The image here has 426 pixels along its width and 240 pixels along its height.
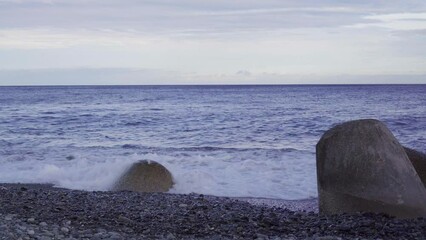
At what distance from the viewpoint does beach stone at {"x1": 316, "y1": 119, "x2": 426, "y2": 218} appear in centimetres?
1026

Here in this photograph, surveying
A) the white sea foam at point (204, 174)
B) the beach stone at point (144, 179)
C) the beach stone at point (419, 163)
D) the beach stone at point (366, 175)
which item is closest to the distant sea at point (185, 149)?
the white sea foam at point (204, 174)

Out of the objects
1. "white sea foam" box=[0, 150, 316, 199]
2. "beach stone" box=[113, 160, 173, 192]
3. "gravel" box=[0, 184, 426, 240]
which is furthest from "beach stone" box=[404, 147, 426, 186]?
"beach stone" box=[113, 160, 173, 192]

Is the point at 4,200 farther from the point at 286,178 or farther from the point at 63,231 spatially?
the point at 286,178

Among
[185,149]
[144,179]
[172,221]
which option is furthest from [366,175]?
[185,149]

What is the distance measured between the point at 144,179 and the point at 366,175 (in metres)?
5.99

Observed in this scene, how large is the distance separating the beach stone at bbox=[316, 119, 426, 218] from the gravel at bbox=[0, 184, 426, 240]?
337 millimetres

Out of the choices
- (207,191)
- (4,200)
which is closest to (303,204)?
(207,191)

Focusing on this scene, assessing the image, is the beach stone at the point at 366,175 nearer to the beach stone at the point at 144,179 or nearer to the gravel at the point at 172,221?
the gravel at the point at 172,221

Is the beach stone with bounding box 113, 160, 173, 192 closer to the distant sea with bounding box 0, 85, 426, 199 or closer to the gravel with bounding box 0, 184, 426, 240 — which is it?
the distant sea with bounding box 0, 85, 426, 199

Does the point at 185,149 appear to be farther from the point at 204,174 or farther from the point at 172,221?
the point at 172,221

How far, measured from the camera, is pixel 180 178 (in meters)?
16.3

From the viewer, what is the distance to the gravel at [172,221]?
8.44 metres

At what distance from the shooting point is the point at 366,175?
33.9 feet

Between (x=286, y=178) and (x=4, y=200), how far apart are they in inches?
310
